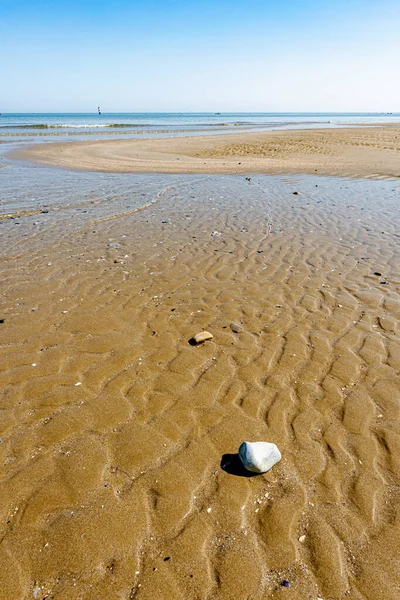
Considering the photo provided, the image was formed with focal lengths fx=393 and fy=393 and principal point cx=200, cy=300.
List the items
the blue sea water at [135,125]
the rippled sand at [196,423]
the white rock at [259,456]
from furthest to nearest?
the blue sea water at [135,125] → the white rock at [259,456] → the rippled sand at [196,423]

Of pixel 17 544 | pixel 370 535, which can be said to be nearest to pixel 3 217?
pixel 17 544

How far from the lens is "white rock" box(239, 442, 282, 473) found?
9.64 ft

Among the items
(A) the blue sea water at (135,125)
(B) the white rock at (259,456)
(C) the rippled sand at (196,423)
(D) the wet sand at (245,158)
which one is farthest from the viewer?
(A) the blue sea water at (135,125)

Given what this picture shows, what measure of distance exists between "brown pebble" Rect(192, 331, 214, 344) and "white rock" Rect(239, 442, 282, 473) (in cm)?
173

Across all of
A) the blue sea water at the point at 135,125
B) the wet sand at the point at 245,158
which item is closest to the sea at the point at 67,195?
the wet sand at the point at 245,158

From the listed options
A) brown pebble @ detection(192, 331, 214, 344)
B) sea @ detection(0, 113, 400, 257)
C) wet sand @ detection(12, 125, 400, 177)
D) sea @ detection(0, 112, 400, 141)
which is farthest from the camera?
sea @ detection(0, 112, 400, 141)

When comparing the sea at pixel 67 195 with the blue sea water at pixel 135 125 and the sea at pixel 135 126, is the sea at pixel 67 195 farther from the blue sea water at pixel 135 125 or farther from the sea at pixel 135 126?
the blue sea water at pixel 135 125

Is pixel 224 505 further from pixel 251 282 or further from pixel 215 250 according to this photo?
pixel 215 250

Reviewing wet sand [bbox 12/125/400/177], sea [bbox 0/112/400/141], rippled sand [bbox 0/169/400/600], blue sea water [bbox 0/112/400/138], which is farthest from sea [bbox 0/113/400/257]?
blue sea water [bbox 0/112/400/138]

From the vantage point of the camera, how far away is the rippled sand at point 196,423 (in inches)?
93.6

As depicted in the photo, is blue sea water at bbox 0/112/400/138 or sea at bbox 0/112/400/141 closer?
sea at bbox 0/112/400/141

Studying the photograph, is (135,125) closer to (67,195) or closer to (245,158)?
(245,158)

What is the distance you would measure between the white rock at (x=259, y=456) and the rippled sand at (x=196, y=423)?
0.09 metres

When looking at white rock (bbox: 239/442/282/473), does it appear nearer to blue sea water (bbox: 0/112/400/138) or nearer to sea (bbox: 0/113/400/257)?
sea (bbox: 0/113/400/257)
